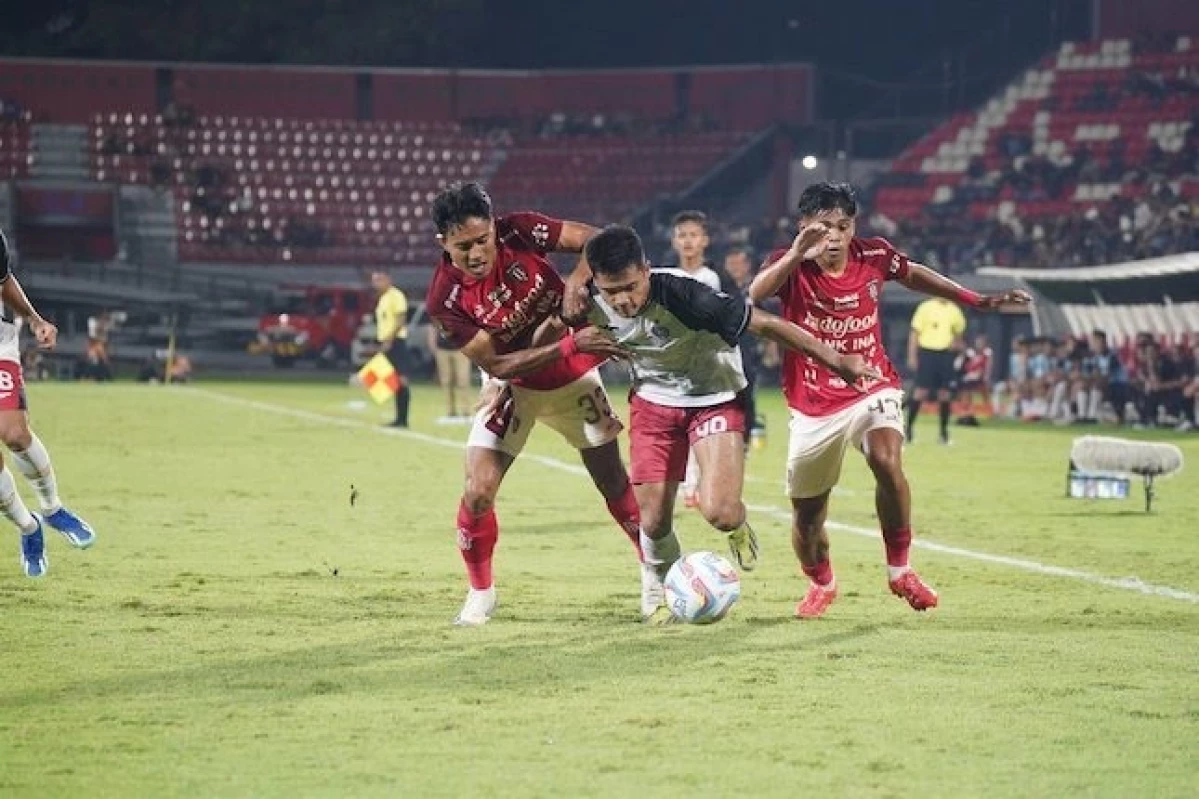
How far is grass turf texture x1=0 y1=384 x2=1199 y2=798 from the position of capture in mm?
7078

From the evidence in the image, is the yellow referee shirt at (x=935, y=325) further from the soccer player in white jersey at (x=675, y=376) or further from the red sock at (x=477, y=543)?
the red sock at (x=477, y=543)

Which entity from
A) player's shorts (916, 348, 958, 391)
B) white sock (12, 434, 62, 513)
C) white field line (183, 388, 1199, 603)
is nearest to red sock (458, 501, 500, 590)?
white sock (12, 434, 62, 513)

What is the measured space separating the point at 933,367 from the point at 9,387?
56.7 feet

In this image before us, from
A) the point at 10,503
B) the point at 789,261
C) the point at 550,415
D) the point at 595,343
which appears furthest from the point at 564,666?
the point at 10,503

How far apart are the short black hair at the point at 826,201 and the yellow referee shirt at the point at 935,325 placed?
17.1m

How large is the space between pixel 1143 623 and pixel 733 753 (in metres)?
4.12

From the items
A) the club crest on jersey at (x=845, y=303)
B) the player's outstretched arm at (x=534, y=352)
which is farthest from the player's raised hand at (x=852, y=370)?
the player's outstretched arm at (x=534, y=352)

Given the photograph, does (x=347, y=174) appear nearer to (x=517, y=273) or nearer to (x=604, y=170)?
(x=604, y=170)

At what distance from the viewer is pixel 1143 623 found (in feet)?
35.6

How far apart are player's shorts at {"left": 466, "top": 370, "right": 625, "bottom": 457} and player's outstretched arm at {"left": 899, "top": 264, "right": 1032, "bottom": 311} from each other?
1614mm

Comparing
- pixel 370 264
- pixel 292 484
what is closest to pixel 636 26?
pixel 370 264

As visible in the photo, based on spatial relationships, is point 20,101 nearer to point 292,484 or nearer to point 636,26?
point 636,26

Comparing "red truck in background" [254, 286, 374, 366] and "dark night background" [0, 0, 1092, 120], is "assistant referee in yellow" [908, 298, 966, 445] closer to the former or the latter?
"red truck in background" [254, 286, 374, 366]

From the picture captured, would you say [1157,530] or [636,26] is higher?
[636,26]
